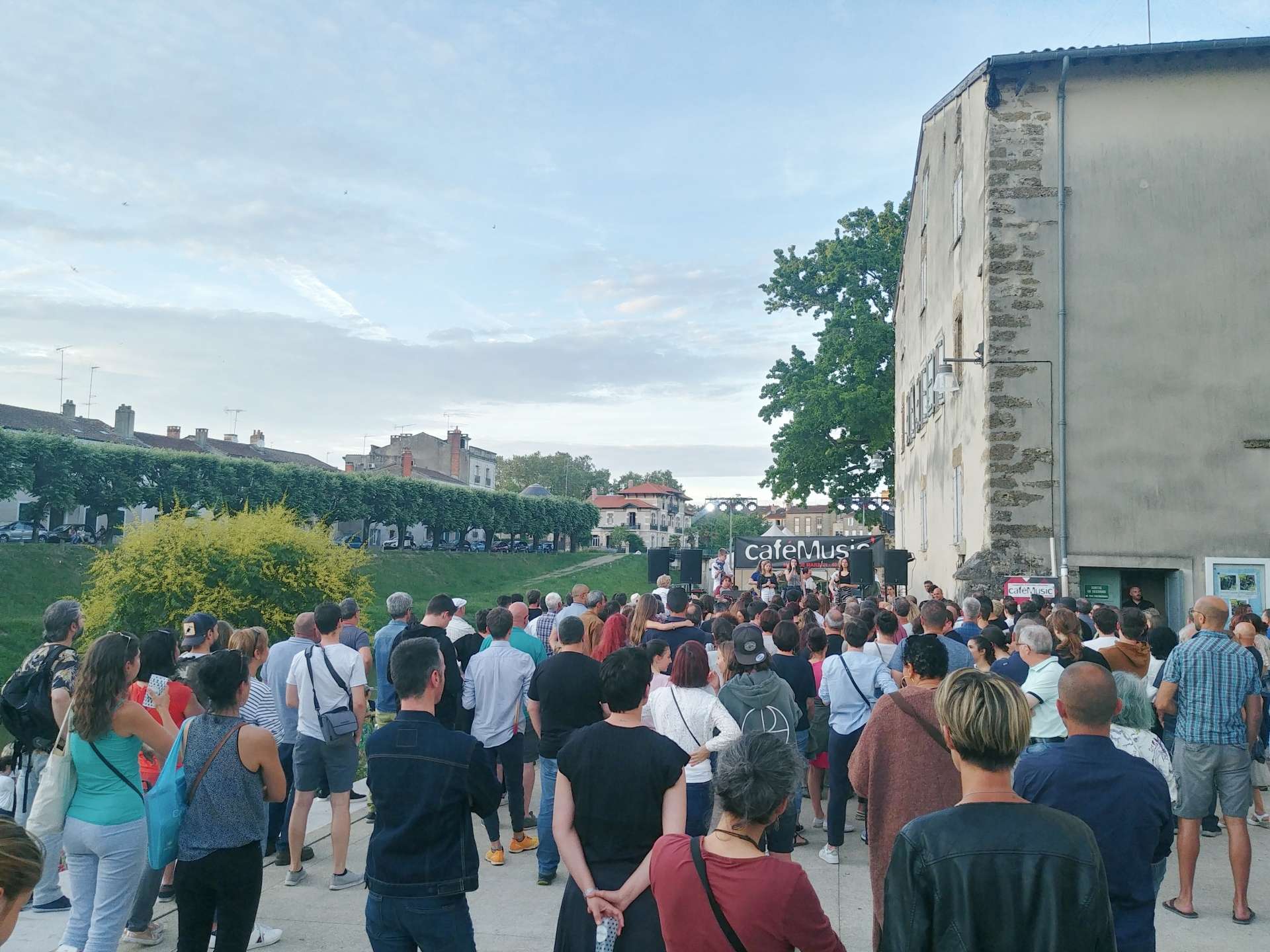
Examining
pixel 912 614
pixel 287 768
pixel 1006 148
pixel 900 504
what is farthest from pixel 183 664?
pixel 900 504

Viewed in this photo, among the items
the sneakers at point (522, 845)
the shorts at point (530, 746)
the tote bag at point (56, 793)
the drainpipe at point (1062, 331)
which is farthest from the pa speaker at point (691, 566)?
the tote bag at point (56, 793)

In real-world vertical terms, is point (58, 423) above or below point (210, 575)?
above

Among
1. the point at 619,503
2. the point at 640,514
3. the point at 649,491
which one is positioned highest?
the point at 649,491

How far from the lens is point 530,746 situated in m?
7.27

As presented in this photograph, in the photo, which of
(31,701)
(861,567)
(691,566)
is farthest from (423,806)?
(861,567)

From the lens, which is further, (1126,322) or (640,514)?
(640,514)

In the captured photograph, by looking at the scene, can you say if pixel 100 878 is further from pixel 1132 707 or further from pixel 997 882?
pixel 1132 707

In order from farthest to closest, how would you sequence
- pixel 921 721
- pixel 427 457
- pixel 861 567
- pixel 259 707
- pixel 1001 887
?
pixel 427 457, pixel 861 567, pixel 259 707, pixel 921 721, pixel 1001 887

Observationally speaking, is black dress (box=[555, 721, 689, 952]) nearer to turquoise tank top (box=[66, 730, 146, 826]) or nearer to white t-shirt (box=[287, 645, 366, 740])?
turquoise tank top (box=[66, 730, 146, 826])

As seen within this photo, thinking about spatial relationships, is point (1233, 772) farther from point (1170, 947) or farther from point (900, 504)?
point (900, 504)

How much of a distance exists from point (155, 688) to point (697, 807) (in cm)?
308

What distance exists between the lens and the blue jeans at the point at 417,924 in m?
3.50

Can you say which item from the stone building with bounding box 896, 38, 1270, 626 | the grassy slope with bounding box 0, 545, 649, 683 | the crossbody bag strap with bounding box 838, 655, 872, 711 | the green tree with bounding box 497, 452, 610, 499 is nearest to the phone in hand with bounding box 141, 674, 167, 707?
the crossbody bag strap with bounding box 838, 655, 872, 711

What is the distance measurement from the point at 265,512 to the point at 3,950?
15921mm
